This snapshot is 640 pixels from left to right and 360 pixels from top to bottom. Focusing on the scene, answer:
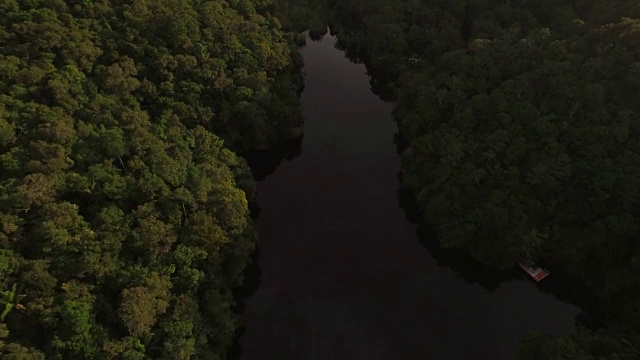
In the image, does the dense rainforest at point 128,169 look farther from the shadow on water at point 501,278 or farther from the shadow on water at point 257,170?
the shadow on water at point 501,278

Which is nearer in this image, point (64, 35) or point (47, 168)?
point (47, 168)

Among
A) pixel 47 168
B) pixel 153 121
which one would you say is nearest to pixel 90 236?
pixel 47 168

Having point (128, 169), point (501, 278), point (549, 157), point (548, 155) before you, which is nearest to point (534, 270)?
point (501, 278)

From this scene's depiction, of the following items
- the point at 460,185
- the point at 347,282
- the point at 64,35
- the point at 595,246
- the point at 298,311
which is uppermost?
the point at 595,246

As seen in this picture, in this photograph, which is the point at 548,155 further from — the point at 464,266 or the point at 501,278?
the point at 464,266

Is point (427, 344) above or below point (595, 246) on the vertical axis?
below

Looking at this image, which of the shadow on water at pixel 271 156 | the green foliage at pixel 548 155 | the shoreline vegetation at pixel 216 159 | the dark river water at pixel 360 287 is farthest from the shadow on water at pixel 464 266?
the shadow on water at pixel 271 156

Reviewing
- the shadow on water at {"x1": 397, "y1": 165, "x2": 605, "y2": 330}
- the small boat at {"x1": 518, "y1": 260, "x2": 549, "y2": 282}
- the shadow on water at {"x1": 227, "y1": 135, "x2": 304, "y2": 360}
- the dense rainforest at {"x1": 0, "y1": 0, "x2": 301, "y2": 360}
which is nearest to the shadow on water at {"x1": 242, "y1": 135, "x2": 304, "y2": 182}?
the shadow on water at {"x1": 227, "y1": 135, "x2": 304, "y2": 360}

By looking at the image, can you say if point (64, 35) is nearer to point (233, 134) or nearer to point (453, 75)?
point (233, 134)
